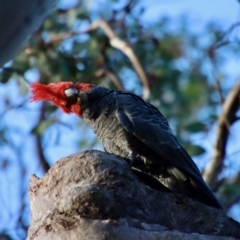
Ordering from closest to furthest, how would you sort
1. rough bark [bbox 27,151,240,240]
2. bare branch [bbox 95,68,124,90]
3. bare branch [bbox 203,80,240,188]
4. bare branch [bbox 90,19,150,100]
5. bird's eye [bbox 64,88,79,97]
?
rough bark [bbox 27,151,240,240] → bird's eye [bbox 64,88,79,97] → bare branch [bbox 203,80,240,188] → bare branch [bbox 90,19,150,100] → bare branch [bbox 95,68,124,90]

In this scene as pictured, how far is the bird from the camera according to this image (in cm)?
324

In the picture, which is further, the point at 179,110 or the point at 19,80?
the point at 179,110

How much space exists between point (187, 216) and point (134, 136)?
0.89 meters

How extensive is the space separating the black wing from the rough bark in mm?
560

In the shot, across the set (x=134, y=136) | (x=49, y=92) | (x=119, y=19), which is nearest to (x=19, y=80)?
(x=119, y=19)

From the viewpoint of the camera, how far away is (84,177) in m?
2.61

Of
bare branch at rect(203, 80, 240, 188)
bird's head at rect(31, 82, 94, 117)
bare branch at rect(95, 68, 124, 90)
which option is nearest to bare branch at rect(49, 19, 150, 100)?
bare branch at rect(95, 68, 124, 90)

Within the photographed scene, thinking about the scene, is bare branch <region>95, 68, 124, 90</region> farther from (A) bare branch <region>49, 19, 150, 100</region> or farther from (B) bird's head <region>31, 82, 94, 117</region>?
(B) bird's head <region>31, 82, 94, 117</region>

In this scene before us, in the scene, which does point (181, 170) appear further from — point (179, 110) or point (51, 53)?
point (179, 110)

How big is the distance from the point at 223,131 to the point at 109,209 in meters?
2.16

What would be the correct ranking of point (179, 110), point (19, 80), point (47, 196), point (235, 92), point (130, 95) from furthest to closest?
point (179, 110) < point (19, 80) < point (235, 92) < point (130, 95) < point (47, 196)

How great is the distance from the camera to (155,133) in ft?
11.1

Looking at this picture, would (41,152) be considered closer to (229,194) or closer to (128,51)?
(128,51)

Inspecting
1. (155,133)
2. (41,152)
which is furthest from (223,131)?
(41,152)
